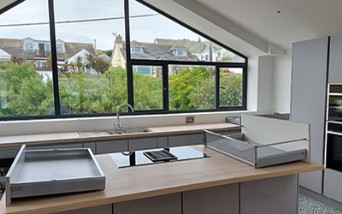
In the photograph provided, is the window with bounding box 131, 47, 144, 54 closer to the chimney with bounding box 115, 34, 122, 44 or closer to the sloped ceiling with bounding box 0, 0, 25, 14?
the chimney with bounding box 115, 34, 122, 44

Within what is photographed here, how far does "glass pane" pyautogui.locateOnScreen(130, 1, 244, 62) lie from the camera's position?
13.5 feet

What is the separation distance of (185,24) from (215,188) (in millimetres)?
3111

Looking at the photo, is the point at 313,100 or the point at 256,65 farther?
the point at 256,65

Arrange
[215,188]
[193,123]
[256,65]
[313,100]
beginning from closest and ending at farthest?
[215,188] → [313,100] → [193,123] → [256,65]

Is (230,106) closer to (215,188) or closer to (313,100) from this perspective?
(313,100)

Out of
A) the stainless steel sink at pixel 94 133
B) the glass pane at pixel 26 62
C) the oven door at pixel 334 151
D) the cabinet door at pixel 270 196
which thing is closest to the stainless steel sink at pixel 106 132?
the stainless steel sink at pixel 94 133

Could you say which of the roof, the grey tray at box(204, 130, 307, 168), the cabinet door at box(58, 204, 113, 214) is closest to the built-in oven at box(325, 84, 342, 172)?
the grey tray at box(204, 130, 307, 168)

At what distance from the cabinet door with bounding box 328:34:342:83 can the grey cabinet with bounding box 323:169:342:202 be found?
3.38 ft

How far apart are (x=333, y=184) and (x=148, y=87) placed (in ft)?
8.87

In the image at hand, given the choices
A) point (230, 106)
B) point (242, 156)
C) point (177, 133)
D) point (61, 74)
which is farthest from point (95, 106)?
point (242, 156)

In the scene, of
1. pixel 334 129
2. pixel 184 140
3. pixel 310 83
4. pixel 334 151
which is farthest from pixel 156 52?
pixel 334 151

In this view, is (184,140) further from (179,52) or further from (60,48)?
(60,48)

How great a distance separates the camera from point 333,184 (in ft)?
10.1

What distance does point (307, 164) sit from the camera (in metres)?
1.89
